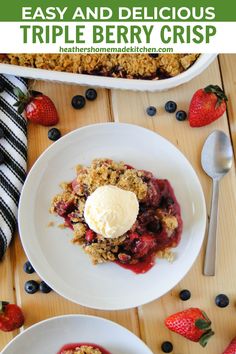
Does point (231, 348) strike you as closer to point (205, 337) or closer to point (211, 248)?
point (205, 337)

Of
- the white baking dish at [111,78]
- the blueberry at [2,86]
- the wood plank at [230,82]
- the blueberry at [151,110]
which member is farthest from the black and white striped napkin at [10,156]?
the wood plank at [230,82]

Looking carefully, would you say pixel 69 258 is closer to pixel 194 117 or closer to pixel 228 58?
pixel 194 117

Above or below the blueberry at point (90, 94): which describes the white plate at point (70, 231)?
below

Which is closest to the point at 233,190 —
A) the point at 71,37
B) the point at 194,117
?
the point at 194,117

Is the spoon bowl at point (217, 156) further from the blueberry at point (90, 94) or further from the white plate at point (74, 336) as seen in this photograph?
the white plate at point (74, 336)

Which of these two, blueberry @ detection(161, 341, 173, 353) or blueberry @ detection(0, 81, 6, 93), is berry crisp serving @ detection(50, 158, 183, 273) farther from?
blueberry @ detection(0, 81, 6, 93)

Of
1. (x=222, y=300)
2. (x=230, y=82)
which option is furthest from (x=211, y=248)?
(x=230, y=82)
